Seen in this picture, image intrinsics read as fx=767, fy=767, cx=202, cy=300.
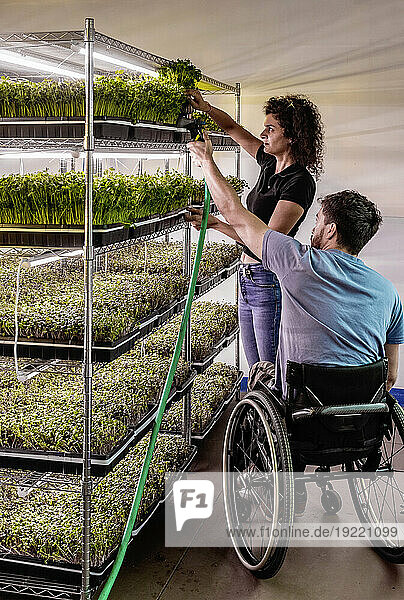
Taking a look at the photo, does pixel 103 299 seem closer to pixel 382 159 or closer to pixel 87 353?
pixel 87 353

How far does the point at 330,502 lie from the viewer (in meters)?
3.78

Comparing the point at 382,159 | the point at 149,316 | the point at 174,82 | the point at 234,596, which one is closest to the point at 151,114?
the point at 174,82

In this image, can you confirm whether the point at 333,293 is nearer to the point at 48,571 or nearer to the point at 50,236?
the point at 50,236

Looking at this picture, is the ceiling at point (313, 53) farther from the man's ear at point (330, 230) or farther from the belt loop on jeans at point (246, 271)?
the man's ear at point (330, 230)

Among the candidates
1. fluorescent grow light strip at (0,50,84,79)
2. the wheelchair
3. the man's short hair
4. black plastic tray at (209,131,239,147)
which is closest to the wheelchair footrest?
the wheelchair

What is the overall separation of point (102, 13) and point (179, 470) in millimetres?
3740

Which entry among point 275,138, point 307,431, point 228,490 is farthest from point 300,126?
point 228,490

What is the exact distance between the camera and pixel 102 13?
5977 millimetres

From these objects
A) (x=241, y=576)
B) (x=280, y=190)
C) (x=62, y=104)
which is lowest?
(x=241, y=576)

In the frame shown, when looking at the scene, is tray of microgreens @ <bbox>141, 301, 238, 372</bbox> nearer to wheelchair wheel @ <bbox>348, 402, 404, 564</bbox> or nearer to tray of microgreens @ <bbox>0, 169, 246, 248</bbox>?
wheelchair wheel @ <bbox>348, 402, 404, 564</bbox>

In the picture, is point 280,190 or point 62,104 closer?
point 62,104

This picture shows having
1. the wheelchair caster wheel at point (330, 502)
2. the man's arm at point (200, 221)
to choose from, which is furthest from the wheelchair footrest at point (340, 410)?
the man's arm at point (200, 221)

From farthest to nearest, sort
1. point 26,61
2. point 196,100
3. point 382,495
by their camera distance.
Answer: point 196,100
point 382,495
point 26,61

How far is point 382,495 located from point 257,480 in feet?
2.73
